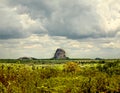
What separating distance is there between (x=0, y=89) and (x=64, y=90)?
54.5ft

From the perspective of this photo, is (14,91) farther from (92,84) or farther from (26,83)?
(92,84)

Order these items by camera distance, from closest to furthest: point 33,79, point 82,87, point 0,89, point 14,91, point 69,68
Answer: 1. point 0,89
2. point 14,91
3. point 82,87
4. point 33,79
5. point 69,68

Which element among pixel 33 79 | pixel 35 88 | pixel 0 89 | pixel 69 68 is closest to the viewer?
pixel 0 89

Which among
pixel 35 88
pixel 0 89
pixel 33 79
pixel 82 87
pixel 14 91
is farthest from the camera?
pixel 33 79

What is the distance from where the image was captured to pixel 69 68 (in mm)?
133375

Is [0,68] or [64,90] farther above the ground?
[0,68]

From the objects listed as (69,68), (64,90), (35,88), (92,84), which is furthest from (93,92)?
(69,68)

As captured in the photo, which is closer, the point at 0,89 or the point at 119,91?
the point at 0,89

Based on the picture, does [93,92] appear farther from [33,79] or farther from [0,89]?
[0,89]

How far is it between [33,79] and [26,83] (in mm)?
5390

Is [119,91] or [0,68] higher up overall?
[0,68]

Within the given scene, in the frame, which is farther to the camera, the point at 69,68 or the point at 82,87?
the point at 69,68

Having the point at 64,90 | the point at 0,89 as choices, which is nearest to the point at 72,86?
the point at 64,90

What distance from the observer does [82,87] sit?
52.4 metres
